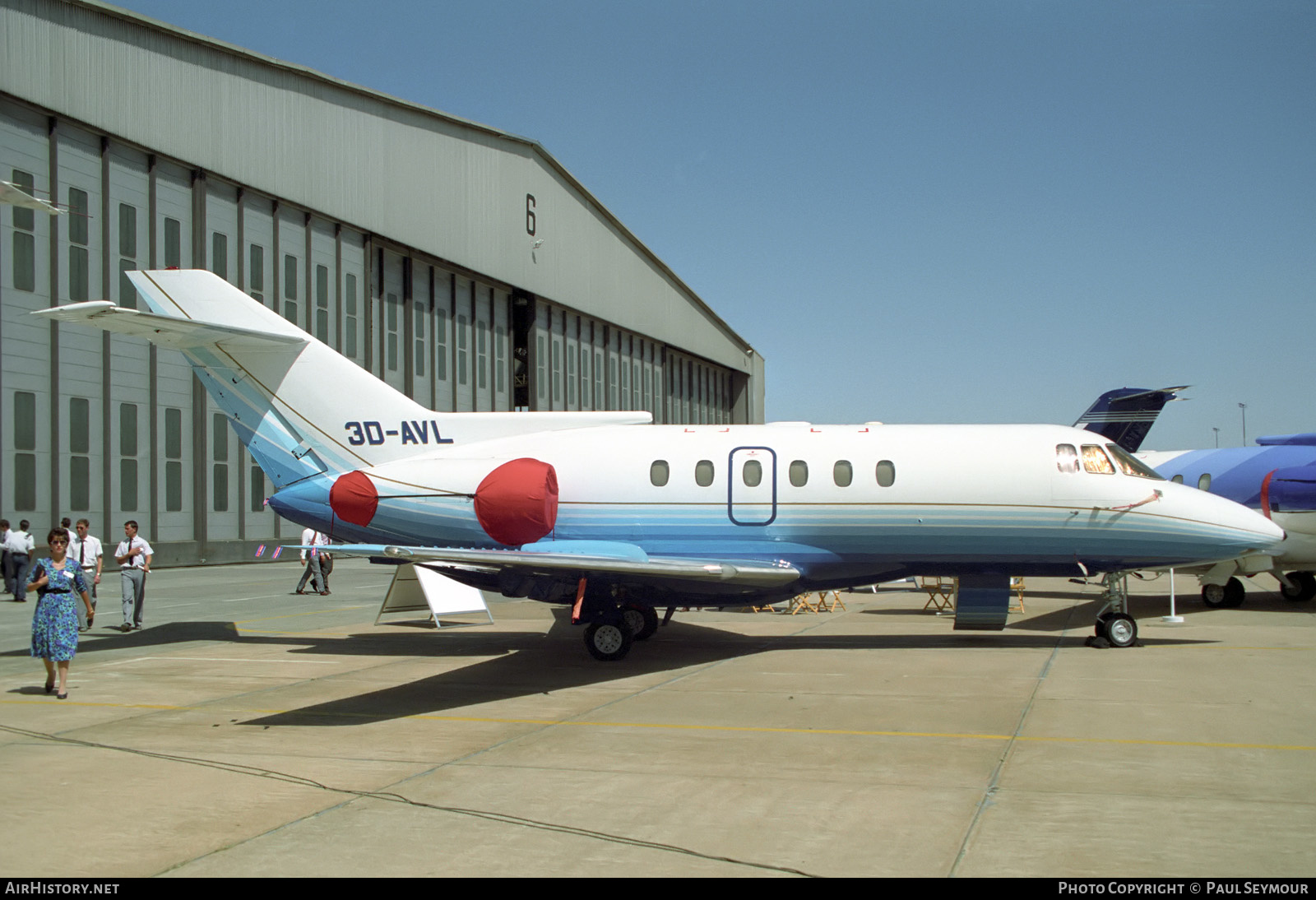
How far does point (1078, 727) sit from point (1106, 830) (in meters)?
3.32

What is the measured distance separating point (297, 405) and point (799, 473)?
7.66 meters

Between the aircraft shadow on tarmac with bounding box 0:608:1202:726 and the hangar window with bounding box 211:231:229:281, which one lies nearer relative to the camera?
the aircraft shadow on tarmac with bounding box 0:608:1202:726

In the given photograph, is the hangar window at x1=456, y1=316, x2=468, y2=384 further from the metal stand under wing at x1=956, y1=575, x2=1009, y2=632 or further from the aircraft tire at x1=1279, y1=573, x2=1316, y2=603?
the metal stand under wing at x1=956, y1=575, x2=1009, y2=632

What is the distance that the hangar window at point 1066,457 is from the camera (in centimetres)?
1457

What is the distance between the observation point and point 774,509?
576 inches

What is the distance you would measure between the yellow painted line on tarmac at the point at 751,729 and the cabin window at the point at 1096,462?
19.5 ft

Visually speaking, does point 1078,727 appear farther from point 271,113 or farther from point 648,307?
point 648,307

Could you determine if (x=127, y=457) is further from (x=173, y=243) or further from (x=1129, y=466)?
(x=1129, y=466)

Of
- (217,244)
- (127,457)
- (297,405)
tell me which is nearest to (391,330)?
(217,244)

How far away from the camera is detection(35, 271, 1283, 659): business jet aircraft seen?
568 inches

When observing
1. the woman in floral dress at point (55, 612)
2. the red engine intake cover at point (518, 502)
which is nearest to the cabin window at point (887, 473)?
the red engine intake cover at point (518, 502)

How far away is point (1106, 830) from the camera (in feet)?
21.9

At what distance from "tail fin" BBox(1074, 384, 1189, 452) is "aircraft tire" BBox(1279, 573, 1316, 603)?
6211 millimetres

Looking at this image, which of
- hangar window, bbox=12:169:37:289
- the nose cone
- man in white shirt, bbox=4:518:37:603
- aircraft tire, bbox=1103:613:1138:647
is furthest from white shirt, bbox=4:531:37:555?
the nose cone
